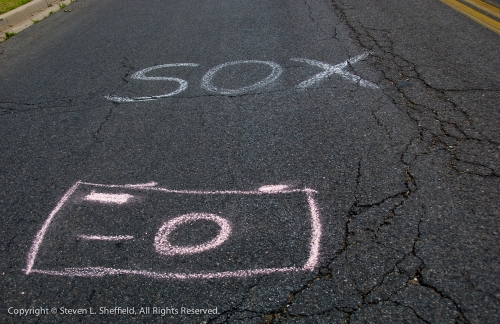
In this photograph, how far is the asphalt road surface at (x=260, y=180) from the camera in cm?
234

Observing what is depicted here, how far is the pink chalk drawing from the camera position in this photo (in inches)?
100

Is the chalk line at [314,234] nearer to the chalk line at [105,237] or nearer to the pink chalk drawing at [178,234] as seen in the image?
the pink chalk drawing at [178,234]

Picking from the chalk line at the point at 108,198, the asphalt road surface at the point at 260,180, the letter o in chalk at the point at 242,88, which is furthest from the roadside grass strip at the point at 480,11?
the chalk line at the point at 108,198

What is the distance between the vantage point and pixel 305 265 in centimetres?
246

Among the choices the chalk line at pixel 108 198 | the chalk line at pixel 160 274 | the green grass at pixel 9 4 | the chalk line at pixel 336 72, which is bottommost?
the chalk line at pixel 160 274

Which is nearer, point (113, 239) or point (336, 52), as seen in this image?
point (113, 239)

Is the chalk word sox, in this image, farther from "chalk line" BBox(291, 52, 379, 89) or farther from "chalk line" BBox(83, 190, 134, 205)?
"chalk line" BBox(83, 190, 134, 205)

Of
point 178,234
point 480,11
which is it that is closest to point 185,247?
point 178,234

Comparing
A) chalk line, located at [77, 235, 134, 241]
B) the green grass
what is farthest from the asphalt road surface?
the green grass

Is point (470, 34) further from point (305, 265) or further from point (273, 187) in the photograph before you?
point (305, 265)

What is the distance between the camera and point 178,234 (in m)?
2.79

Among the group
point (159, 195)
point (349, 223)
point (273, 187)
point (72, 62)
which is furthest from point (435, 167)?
point (72, 62)

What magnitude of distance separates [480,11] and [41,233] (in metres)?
6.32

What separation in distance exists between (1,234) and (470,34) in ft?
18.0
